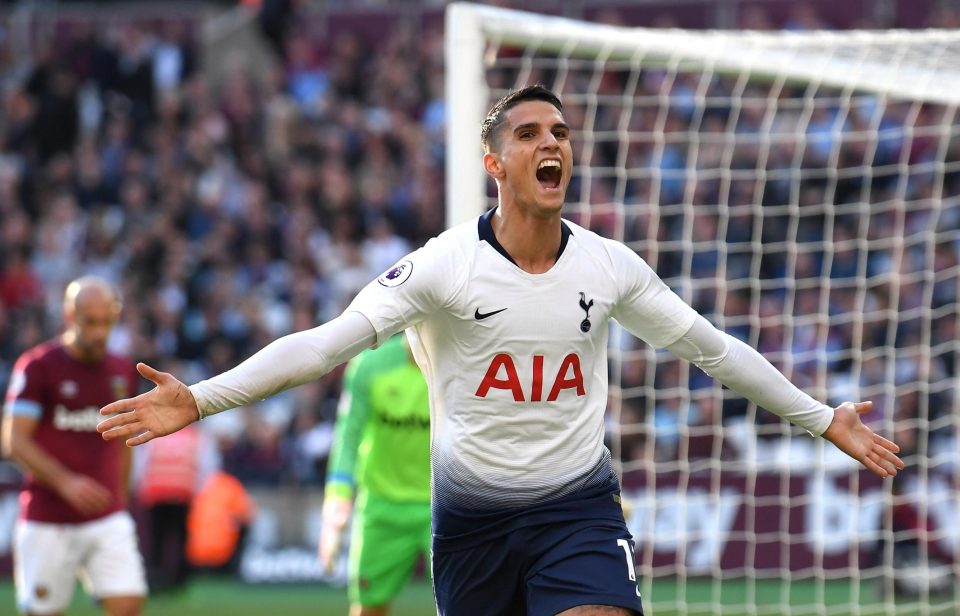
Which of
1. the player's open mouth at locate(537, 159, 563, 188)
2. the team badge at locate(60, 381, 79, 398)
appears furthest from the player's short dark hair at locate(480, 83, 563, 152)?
the team badge at locate(60, 381, 79, 398)

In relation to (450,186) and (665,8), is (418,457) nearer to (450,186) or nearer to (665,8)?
(450,186)

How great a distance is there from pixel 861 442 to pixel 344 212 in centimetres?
1281

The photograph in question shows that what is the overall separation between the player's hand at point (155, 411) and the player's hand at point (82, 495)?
3.77m

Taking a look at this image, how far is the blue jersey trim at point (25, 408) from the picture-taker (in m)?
8.48

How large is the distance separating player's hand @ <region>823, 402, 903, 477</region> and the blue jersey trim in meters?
4.87

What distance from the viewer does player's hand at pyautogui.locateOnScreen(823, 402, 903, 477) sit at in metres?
5.27

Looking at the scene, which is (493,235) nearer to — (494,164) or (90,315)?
(494,164)

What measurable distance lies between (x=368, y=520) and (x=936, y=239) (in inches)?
233

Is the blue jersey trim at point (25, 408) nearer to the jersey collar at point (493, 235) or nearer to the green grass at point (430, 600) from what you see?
the jersey collar at point (493, 235)

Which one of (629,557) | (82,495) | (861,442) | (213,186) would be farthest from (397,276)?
(213,186)

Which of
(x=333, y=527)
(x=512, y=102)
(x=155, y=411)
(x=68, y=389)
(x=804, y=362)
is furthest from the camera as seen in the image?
(x=804, y=362)

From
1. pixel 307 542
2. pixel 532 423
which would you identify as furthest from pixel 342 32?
pixel 532 423

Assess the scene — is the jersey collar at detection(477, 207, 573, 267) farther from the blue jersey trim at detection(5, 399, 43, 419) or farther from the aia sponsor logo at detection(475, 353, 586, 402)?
the blue jersey trim at detection(5, 399, 43, 419)

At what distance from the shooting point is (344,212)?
1769 cm
